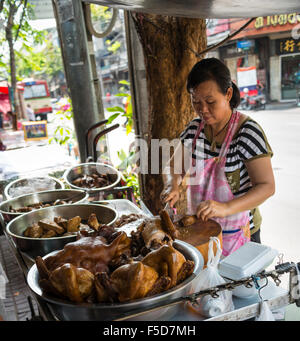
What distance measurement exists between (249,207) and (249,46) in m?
16.2

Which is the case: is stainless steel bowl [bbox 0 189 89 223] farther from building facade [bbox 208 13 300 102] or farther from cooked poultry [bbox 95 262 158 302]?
building facade [bbox 208 13 300 102]

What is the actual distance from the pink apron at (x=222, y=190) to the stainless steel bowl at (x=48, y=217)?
569mm

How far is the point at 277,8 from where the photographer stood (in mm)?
2338

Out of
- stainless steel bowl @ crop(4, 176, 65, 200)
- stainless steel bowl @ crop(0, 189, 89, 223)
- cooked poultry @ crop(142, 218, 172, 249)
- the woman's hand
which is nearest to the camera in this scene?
cooked poultry @ crop(142, 218, 172, 249)

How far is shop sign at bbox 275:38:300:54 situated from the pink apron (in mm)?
14878

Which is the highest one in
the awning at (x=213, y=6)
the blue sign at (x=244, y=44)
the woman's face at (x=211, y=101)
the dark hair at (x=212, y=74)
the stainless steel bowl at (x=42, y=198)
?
the blue sign at (x=244, y=44)

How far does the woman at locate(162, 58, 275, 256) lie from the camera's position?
6.95 feet

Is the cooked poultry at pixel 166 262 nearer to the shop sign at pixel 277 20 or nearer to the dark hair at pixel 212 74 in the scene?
the dark hair at pixel 212 74

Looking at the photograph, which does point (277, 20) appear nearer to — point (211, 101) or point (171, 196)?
point (211, 101)

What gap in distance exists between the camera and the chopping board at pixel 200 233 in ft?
5.68

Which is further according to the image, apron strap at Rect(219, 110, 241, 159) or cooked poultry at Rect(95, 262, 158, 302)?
apron strap at Rect(219, 110, 241, 159)

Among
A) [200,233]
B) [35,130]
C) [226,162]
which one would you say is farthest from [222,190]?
[35,130]

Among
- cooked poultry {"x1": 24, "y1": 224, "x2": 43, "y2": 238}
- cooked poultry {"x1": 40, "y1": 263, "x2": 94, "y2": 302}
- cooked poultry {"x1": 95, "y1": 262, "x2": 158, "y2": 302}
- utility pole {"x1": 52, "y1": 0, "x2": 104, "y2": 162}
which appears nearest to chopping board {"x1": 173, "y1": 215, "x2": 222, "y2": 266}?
cooked poultry {"x1": 95, "y1": 262, "x2": 158, "y2": 302}

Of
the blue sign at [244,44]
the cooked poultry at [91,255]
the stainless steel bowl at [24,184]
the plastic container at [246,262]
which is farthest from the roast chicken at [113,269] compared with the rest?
the blue sign at [244,44]
